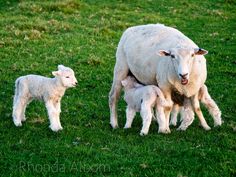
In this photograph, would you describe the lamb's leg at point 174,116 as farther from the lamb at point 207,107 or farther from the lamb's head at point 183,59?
the lamb's head at point 183,59

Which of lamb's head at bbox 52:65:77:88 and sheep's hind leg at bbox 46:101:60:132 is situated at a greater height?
lamb's head at bbox 52:65:77:88

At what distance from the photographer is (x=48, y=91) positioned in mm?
10781

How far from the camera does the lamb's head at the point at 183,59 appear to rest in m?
9.82

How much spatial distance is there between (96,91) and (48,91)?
355 centimetres

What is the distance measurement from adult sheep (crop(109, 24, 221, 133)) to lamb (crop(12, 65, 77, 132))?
53.2 inches

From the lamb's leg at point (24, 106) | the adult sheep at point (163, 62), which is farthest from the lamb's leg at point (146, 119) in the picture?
the lamb's leg at point (24, 106)

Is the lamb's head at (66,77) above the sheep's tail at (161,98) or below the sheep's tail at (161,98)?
above

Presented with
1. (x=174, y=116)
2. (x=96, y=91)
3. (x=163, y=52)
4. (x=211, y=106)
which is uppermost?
(x=163, y=52)

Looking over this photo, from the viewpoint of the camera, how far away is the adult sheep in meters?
10.1

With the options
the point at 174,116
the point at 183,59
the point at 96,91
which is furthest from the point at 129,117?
the point at 96,91

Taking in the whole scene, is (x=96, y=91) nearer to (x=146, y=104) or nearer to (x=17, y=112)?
(x=17, y=112)

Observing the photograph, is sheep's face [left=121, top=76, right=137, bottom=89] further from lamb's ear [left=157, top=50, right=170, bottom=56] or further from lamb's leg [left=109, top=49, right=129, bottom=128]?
lamb's ear [left=157, top=50, right=170, bottom=56]

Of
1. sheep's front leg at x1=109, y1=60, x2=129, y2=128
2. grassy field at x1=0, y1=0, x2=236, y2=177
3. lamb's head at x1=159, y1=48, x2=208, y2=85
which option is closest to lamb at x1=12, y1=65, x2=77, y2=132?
grassy field at x1=0, y1=0, x2=236, y2=177

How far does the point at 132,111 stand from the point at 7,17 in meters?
12.7
